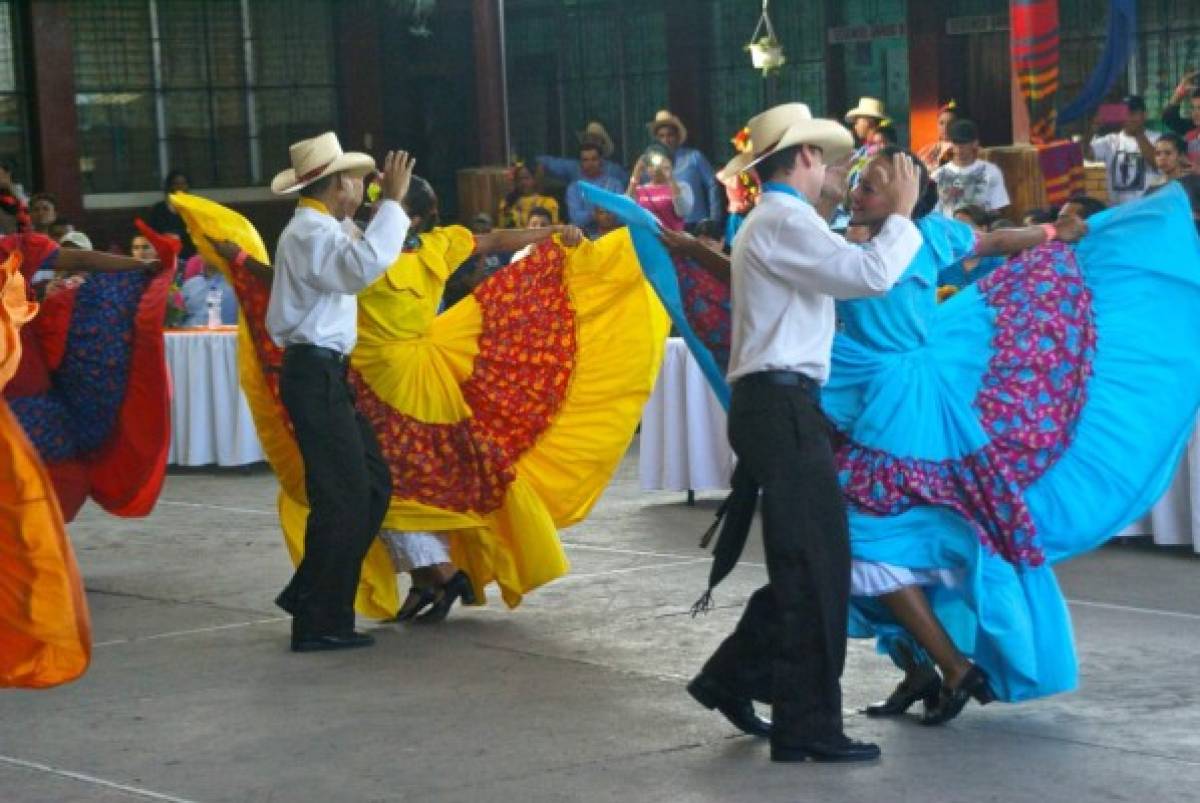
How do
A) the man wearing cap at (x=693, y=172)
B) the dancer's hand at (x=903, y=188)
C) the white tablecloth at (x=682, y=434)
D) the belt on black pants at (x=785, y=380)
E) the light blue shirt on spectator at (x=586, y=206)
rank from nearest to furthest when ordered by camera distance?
the belt on black pants at (x=785, y=380)
the dancer's hand at (x=903, y=188)
the white tablecloth at (x=682, y=434)
the light blue shirt on spectator at (x=586, y=206)
the man wearing cap at (x=693, y=172)

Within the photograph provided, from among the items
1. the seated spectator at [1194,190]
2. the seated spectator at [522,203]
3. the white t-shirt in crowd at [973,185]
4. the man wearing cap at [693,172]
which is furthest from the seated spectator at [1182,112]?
the seated spectator at [522,203]

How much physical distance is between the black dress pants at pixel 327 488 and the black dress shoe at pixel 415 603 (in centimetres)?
45

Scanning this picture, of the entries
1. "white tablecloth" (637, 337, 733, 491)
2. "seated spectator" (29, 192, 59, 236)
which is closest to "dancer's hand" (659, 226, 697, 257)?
"white tablecloth" (637, 337, 733, 491)

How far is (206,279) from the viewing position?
14.3 meters

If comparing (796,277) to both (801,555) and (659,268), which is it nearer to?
(801,555)

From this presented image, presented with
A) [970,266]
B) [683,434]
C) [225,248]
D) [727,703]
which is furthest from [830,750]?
[683,434]

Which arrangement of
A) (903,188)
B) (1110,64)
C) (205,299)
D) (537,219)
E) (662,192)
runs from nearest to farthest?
1. (903,188)
2. (1110,64)
3. (537,219)
4. (205,299)
5. (662,192)

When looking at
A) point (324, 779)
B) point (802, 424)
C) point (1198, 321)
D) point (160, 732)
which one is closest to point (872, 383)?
point (802, 424)

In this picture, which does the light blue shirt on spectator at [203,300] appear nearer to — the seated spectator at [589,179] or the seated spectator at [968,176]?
the seated spectator at [589,179]

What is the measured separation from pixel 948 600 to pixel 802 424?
0.76 meters

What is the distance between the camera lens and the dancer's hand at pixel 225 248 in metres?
8.06

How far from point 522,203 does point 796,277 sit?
1078cm

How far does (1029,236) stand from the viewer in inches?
255

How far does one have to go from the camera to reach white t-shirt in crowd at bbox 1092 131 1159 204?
44.9ft
